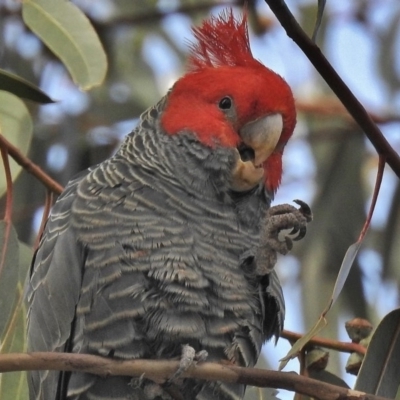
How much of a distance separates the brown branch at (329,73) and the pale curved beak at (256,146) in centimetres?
37

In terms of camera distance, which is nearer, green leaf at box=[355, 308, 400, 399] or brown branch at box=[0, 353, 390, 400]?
brown branch at box=[0, 353, 390, 400]

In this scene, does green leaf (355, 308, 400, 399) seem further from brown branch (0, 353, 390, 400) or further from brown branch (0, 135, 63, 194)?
brown branch (0, 135, 63, 194)

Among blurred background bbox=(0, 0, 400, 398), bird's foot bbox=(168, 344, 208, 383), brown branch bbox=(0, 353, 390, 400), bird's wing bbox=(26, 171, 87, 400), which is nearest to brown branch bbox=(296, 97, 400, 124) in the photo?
blurred background bbox=(0, 0, 400, 398)

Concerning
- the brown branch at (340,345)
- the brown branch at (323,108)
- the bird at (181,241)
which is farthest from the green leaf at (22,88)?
the brown branch at (323,108)

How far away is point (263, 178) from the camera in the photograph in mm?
2076

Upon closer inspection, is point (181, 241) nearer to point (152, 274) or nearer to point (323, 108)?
point (152, 274)

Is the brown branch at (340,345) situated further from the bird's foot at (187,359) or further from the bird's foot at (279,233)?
the bird's foot at (187,359)

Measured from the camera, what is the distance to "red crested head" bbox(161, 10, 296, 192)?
6.74 ft

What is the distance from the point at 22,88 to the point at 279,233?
66 cm

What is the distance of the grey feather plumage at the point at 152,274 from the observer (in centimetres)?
182

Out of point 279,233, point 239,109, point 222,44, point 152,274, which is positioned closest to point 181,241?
point 152,274

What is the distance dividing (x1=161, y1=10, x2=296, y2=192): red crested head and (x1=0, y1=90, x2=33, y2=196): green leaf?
1.23 ft

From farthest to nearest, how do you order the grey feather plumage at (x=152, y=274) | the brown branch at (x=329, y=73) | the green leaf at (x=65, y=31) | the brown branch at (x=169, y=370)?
the green leaf at (x=65, y=31)
the grey feather plumage at (x=152, y=274)
the brown branch at (x=329, y=73)
the brown branch at (x=169, y=370)

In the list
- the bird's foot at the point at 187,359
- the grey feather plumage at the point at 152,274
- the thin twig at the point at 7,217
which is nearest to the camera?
the bird's foot at the point at 187,359
